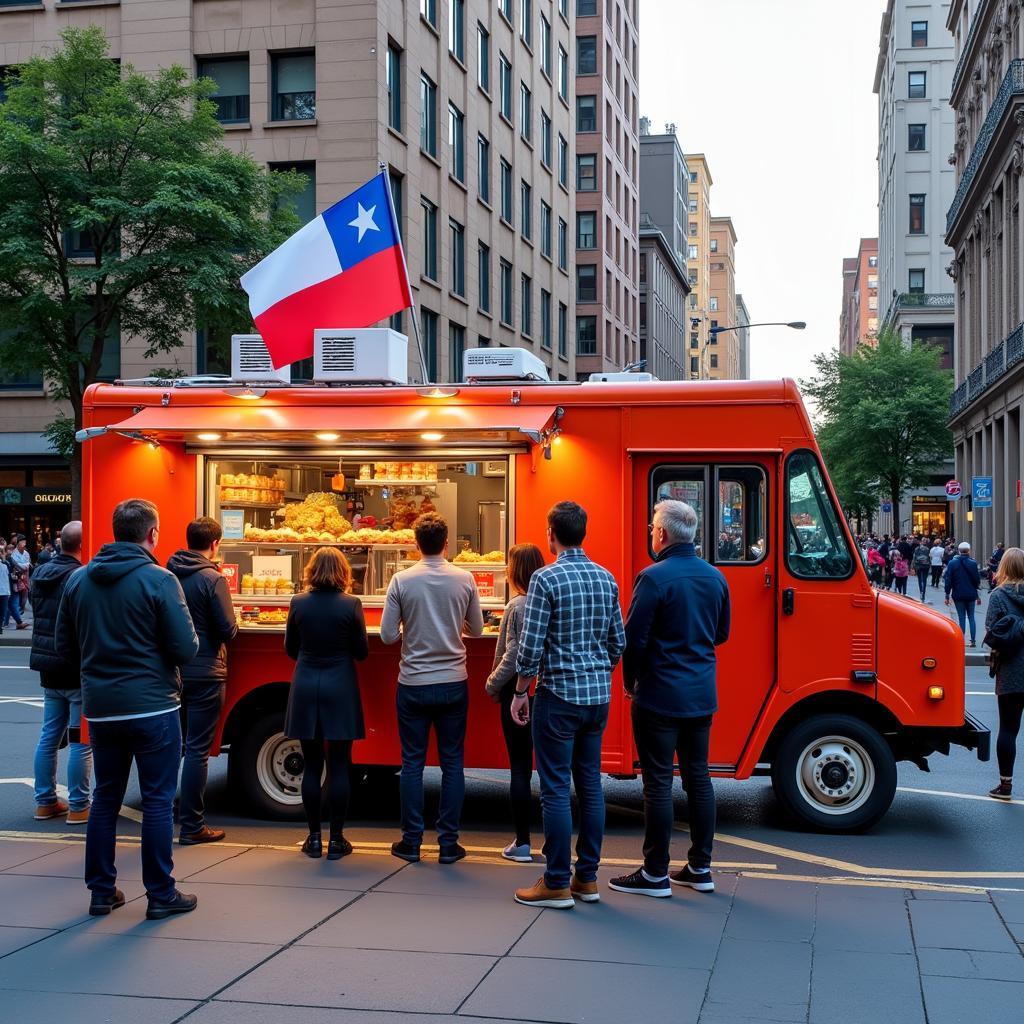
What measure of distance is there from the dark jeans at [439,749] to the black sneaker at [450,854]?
1.7 inches

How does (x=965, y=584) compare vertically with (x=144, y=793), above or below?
above

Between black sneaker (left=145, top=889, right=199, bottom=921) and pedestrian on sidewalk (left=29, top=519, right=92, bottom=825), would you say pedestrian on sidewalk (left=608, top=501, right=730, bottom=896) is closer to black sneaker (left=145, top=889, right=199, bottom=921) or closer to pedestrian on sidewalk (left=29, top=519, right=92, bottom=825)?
black sneaker (left=145, top=889, right=199, bottom=921)

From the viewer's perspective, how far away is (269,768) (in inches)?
340

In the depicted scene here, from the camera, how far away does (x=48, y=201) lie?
22031mm

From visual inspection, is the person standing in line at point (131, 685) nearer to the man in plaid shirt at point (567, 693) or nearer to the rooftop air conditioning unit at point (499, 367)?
the man in plaid shirt at point (567, 693)

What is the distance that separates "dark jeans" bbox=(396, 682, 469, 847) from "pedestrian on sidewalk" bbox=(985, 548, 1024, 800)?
4193mm

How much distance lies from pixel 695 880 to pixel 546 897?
918mm

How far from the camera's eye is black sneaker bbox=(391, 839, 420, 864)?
7480 mm

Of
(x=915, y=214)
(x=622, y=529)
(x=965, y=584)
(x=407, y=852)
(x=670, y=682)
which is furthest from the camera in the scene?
(x=915, y=214)

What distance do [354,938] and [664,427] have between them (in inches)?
158

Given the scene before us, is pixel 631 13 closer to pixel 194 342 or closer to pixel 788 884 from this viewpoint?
pixel 194 342

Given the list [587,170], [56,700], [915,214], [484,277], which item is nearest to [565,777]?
[56,700]

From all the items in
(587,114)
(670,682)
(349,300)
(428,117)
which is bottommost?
(670,682)

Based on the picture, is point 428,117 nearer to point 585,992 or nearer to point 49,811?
point 49,811
